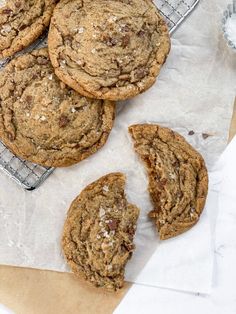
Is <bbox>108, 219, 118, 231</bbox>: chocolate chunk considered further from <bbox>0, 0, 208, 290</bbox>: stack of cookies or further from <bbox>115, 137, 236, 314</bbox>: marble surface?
<bbox>115, 137, 236, 314</bbox>: marble surface

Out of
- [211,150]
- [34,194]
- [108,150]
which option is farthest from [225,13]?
[34,194]

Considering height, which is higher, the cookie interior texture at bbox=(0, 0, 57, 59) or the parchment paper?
the cookie interior texture at bbox=(0, 0, 57, 59)

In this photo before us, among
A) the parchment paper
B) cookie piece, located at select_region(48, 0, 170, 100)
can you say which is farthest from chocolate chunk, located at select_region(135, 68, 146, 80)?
the parchment paper

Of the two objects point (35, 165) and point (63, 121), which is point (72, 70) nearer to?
point (63, 121)

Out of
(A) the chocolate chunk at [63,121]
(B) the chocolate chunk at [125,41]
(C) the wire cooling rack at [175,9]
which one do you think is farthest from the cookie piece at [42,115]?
(C) the wire cooling rack at [175,9]

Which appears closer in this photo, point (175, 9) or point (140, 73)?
point (140, 73)

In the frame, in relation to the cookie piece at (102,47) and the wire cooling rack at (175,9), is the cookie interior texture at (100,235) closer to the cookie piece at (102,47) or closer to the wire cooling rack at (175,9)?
the cookie piece at (102,47)

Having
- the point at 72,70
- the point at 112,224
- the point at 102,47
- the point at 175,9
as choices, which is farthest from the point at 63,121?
the point at 175,9
